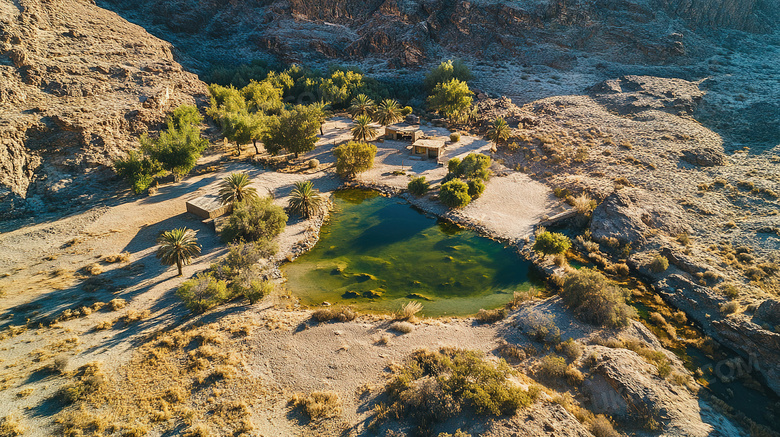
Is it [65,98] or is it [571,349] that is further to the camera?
[65,98]

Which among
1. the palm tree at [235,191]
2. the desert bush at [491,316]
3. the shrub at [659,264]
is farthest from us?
the palm tree at [235,191]

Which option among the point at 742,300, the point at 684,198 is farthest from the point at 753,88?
the point at 742,300

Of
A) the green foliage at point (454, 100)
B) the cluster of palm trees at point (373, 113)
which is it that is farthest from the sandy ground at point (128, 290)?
the green foliage at point (454, 100)

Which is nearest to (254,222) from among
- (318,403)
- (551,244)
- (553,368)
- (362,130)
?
(318,403)

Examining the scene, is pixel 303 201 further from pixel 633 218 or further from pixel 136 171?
pixel 633 218

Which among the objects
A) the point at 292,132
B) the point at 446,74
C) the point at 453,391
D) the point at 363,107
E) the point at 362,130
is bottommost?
the point at 453,391

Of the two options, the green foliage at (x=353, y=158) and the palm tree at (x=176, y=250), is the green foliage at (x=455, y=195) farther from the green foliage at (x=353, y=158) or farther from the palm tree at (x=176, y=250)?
the palm tree at (x=176, y=250)
